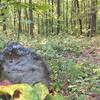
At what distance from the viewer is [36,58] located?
6000mm

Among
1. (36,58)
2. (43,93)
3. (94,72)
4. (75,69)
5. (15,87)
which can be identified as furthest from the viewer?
(94,72)

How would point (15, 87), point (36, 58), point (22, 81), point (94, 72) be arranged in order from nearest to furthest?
point (15, 87), point (22, 81), point (36, 58), point (94, 72)

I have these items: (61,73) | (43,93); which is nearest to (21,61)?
(61,73)

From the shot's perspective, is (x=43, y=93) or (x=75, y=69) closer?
(x=43, y=93)

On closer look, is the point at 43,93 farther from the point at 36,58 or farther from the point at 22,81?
the point at 36,58

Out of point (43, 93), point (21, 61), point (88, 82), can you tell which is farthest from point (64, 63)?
point (43, 93)

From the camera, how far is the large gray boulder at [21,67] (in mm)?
5652

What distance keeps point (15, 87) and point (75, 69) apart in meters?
3.94

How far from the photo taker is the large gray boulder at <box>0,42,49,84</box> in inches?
223

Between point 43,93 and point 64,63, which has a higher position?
point 43,93

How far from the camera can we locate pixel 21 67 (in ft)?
18.9

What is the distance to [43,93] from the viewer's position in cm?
312

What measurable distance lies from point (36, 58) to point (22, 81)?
2.07 ft

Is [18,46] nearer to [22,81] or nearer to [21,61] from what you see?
[21,61]
